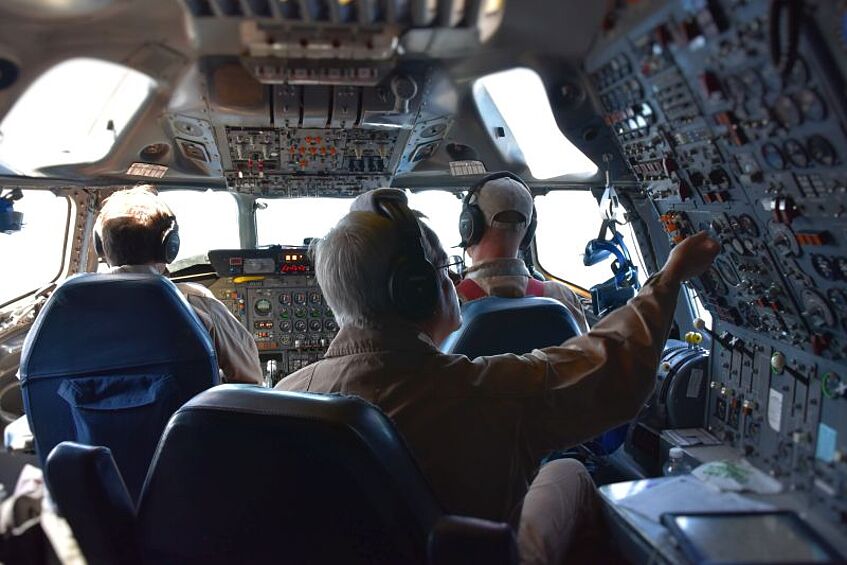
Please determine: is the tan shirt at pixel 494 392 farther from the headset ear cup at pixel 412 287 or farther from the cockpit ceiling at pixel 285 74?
the cockpit ceiling at pixel 285 74

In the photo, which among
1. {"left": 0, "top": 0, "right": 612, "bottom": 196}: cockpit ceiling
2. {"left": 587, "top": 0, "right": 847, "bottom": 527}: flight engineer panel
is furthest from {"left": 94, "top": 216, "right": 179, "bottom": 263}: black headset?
{"left": 587, "top": 0, "right": 847, "bottom": 527}: flight engineer panel

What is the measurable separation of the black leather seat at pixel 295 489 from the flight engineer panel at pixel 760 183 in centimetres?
81

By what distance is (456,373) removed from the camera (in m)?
1.19

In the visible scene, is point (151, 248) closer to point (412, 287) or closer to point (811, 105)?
point (412, 287)

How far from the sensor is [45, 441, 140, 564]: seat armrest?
3.49 feet

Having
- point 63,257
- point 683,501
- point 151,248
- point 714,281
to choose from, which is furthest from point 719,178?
point 63,257

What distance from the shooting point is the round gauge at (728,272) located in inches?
67.6

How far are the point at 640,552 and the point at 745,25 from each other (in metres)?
0.91

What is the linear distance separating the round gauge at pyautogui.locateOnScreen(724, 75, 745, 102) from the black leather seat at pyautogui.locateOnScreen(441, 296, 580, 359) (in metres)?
0.81

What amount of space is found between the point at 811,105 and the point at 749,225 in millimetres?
456

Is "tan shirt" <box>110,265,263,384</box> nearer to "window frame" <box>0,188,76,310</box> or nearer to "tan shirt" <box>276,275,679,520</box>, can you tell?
"tan shirt" <box>276,275,679,520</box>

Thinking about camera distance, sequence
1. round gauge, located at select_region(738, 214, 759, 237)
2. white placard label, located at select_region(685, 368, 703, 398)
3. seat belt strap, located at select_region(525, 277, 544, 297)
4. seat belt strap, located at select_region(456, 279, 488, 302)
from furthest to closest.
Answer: seat belt strap, located at select_region(525, 277, 544, 297) < seat belt strap, located at select_region(456, 279, 488, 302) < white placard label, located at select_region(685, 368, 703, 398) < round gauge, located at select_region(738, 214, 759, 237)

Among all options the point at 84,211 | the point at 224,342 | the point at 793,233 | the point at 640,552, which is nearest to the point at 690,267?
the point at 793,233

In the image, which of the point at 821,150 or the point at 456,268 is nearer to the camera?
the point at 821,150
